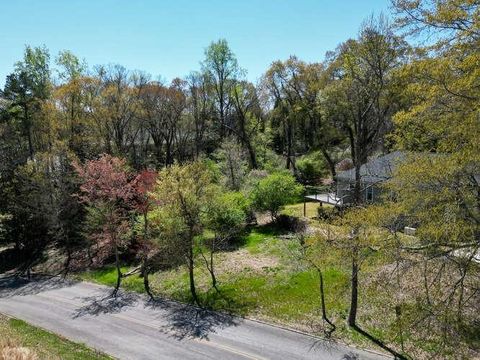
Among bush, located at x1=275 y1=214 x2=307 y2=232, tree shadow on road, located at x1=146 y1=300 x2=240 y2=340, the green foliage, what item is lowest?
tree shadow on road, located at x1=146 y1=300 x2=240 y2=340

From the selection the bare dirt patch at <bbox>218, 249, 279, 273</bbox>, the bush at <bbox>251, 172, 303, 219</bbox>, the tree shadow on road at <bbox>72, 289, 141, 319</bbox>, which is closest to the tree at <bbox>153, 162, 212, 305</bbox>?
the bare dirt patch at <bbox>218, 249, 279, 273</bbox>

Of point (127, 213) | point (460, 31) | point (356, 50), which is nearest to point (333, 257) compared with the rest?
point (460, 31)

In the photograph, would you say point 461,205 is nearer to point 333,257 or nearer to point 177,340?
point 333,257

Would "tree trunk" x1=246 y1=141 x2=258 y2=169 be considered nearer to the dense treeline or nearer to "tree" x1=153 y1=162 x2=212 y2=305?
the dense treeline

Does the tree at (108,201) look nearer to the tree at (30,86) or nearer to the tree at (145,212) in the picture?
the tree at (145,212)

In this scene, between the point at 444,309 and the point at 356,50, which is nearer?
the point at 444,309

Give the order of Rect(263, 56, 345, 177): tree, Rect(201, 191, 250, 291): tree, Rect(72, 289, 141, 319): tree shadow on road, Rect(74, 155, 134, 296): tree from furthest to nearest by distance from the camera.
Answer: Rect(263, 56, 345, 177): tree
Rect(74, 155, 134, 296): tree
Rect(201, 191, 250, 291): tree
Rect(72, 289, 141, 319): tree shadow on road

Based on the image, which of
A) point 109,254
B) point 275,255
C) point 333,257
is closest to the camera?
point 333,257
